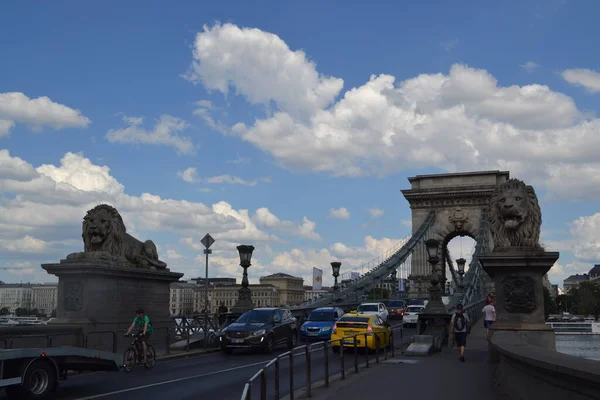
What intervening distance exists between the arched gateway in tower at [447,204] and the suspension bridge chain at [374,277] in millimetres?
1331

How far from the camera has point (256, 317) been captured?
23562mm

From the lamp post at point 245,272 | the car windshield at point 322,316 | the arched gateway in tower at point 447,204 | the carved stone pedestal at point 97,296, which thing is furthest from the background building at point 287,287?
the carved stone pedestal at point 97,296

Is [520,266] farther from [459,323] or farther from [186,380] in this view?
[186,380]

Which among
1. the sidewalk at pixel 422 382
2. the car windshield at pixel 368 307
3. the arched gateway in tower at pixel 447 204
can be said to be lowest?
the sidewalk at pixel 422 382

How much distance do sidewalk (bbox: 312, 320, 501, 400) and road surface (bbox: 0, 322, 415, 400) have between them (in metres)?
1.10

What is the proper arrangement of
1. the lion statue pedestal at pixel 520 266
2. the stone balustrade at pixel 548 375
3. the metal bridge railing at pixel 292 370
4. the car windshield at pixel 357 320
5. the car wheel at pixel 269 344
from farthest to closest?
the car windshield at pixel 357 320 → the car wheel at pixel 269 344 → the lion statue pedestal at pixel 520 266 → the metal bridge railing at pixel 292 370 → the stone balustrade at pixel 548 375

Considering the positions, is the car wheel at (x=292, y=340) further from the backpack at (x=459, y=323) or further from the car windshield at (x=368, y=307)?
the car windshield at (x=368, y=307)

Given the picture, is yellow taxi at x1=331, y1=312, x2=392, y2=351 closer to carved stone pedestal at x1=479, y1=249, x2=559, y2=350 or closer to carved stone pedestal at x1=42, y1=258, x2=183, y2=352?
carved stone pedestal at x1=42, y1=258, x2=183, y2=352

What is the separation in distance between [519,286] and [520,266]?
18.0 inches

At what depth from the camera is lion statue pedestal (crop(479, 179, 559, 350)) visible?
14.4m

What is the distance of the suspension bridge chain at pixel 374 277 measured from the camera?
47.1 m

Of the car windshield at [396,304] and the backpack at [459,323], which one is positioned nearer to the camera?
the backpack at [459,323]

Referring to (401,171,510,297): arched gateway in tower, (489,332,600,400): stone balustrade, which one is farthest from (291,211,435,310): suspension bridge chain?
(489,332,600,400): stone balustrade

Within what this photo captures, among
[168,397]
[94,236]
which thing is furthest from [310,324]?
[168,397]
